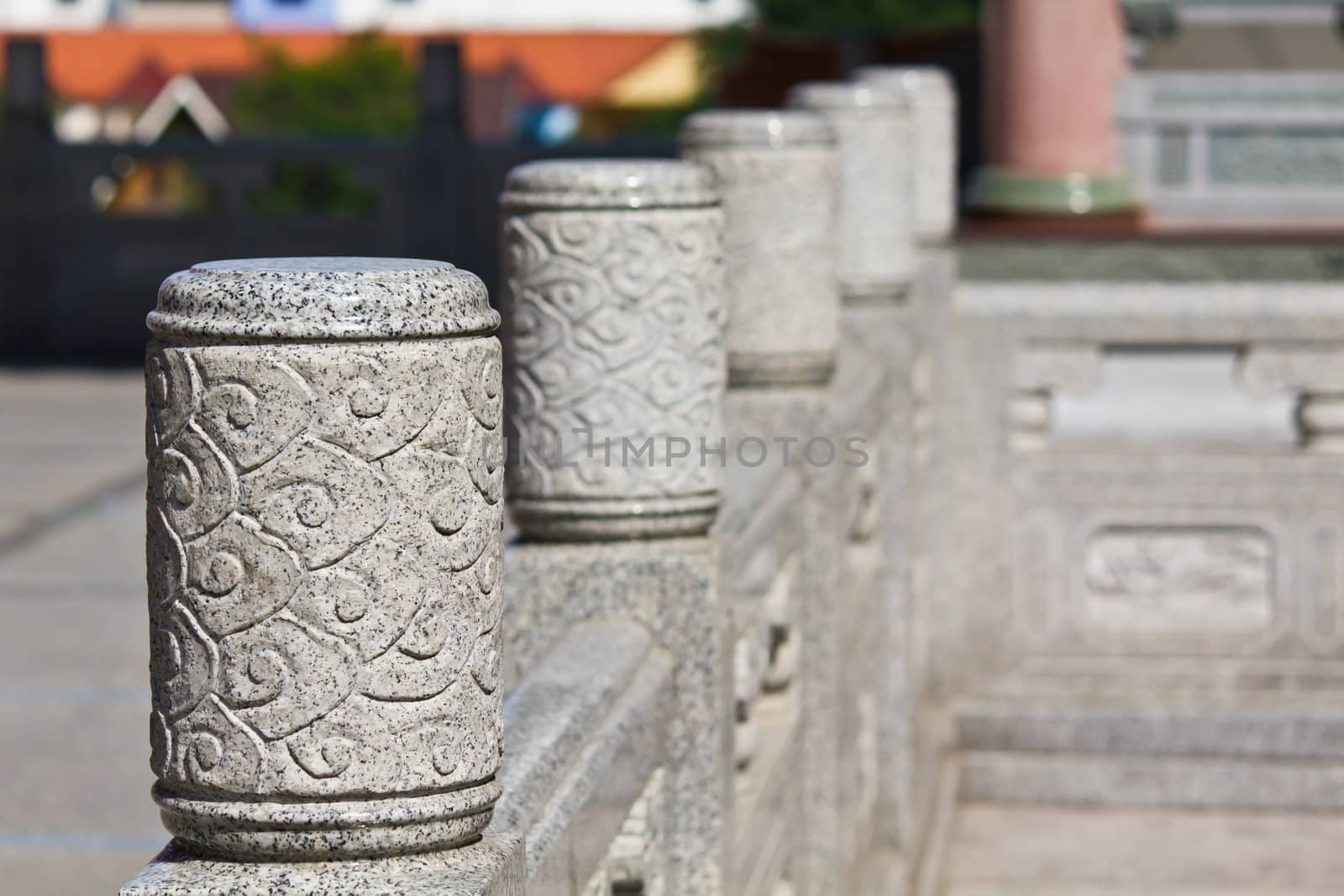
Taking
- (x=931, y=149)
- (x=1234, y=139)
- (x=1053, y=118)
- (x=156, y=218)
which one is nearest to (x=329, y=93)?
(x=156, y=218)

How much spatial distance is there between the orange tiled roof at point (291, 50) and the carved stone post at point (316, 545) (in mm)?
49055

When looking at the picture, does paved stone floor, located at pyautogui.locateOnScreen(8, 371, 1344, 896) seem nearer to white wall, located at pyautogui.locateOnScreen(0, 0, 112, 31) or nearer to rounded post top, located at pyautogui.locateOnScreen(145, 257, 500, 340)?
rounded post top, located at pyautogui.locateOnScreen(145, 257, 500, 340)

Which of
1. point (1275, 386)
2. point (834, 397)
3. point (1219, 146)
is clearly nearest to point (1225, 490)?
point (1275, 386)

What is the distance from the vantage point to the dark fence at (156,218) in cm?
1427

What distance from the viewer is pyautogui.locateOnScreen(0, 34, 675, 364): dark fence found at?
14273 mm

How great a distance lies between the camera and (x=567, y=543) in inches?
115

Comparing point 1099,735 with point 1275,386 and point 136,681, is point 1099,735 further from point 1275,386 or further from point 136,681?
point 136,681

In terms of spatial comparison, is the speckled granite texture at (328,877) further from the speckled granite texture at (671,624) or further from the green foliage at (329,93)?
the green foliage at (329,93)

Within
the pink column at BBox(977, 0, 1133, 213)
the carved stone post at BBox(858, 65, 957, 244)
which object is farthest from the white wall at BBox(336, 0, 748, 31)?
the carved stone post at BBox(858, 65, 957, 244)

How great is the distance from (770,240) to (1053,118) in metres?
4.53

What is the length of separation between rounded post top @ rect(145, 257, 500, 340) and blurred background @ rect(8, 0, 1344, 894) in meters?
3.23

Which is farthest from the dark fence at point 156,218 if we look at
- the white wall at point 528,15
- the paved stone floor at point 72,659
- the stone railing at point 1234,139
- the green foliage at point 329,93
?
the white wall at point 528,15

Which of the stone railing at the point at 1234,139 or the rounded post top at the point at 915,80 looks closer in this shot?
the rounded post top at the point at 915,80

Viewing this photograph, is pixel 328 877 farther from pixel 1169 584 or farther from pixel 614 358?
pixel 1169 584
